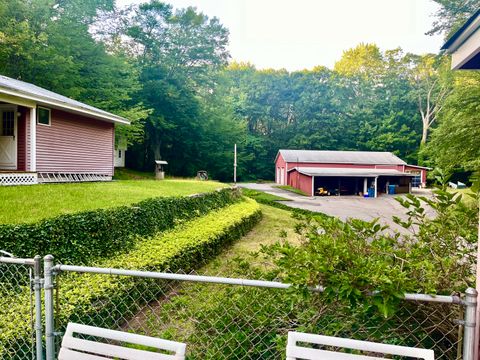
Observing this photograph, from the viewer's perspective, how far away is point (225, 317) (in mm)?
3238

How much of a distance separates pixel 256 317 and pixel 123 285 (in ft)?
7.53

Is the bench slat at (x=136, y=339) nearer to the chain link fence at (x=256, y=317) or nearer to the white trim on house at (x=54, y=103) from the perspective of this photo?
the chain link fence at (x=256, y=317)

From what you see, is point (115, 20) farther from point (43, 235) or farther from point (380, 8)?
point (43, 235)

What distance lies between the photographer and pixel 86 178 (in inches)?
551

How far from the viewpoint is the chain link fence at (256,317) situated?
1951 mm

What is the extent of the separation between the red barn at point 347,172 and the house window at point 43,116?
20.0 meters

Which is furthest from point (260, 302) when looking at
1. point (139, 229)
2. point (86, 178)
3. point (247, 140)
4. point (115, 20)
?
point (247, 140)

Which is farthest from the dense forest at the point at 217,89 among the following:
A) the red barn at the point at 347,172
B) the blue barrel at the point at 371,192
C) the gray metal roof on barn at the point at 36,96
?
the gray metal roof on barn at the point at 36,96

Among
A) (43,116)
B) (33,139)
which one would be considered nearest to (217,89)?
(43,116)

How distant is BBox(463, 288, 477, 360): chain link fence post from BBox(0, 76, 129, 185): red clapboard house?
10914mm

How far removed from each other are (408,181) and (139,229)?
29119 mm

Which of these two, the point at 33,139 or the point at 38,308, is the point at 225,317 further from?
the point at 33,139

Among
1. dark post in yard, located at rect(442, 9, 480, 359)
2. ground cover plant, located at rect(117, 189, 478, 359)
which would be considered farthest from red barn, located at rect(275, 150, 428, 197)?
dark post in yard, located at rect(442, 9, 480, 359)

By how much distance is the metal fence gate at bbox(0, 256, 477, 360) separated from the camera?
1.93 meters
